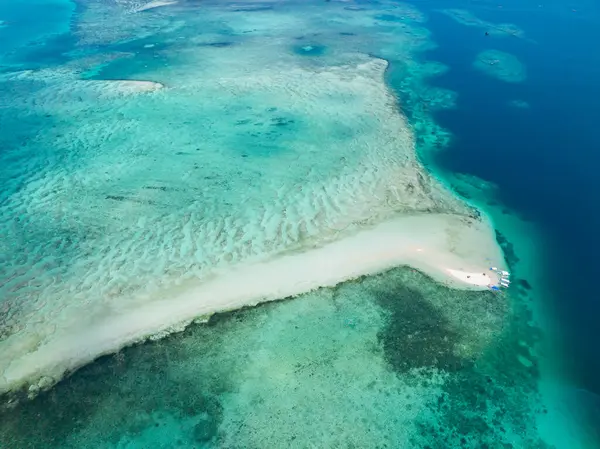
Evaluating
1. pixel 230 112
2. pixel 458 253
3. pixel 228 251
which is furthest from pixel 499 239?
pixel 230 112

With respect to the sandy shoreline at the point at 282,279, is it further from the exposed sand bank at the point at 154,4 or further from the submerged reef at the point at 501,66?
the exposed sand bank at the point at 154,4

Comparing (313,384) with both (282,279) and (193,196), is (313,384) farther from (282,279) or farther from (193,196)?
(193,196)

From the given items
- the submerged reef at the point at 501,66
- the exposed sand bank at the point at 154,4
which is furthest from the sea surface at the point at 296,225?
the exposed sand bank at the point at 154,4

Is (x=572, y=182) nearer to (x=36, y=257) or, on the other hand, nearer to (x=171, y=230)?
(x=171, y=230)

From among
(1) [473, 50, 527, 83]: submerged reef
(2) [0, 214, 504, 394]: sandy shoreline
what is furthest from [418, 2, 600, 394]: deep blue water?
(2) [0, 214, 504, 394]: sandy shoreline

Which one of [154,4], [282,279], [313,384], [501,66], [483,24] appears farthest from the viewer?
[154,4]

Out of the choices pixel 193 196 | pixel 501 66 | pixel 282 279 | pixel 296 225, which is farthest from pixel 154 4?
pixel 282 279
